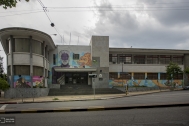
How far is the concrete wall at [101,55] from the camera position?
3788cm

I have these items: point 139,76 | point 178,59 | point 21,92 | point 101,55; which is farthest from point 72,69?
point 178,59

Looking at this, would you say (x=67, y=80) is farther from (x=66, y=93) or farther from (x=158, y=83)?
(x=158, y=83)

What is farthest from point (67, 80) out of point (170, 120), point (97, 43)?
point (170, 120)

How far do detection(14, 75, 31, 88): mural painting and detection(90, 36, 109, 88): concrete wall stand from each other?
1467cm

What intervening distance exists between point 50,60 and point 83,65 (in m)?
6.98

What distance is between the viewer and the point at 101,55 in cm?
3825

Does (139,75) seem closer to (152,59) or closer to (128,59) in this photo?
(128,59)

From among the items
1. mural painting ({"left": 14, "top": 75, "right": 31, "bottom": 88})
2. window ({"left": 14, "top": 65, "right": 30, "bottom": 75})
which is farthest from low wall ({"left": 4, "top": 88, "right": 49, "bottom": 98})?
window ({"left": 14, "top": 65, "right": 30, "bottom": 75})

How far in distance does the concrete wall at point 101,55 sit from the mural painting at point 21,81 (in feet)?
48.1

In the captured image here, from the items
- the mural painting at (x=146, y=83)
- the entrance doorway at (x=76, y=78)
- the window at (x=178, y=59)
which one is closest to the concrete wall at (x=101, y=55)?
the mural painting at (x=146, y=83)

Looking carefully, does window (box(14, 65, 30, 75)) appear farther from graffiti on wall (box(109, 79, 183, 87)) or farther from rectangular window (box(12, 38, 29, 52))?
graffiti on wall (box(109, 79, 183, 87))

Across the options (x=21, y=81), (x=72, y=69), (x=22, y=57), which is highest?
(x=22, y=57)

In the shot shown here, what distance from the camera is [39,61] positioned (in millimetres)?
30062

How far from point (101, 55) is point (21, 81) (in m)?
16.9
